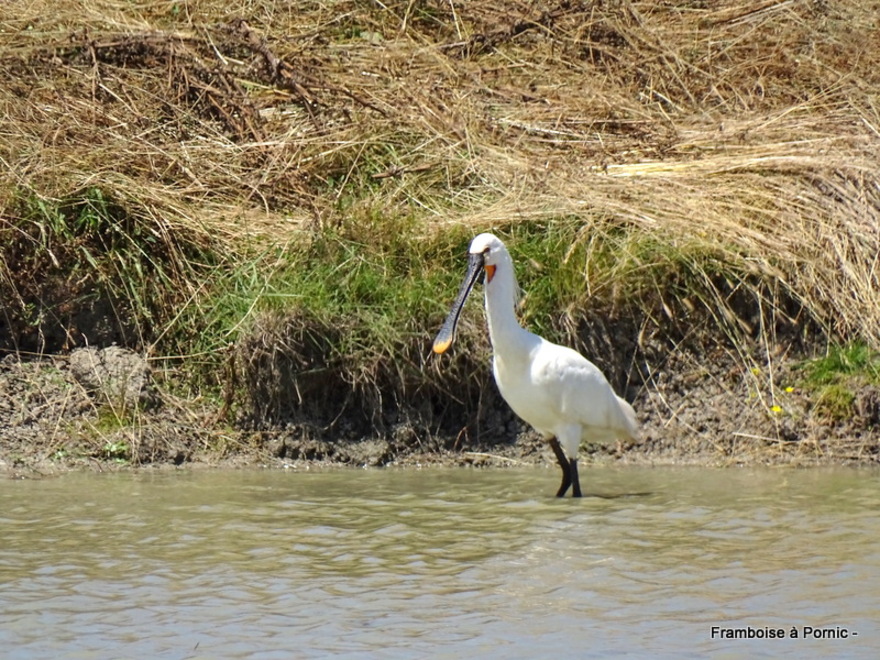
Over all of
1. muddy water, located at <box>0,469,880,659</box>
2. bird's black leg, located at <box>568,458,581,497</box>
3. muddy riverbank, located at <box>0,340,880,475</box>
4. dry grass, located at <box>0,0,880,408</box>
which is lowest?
muddy water, located at <box>0,469,880,659</box>

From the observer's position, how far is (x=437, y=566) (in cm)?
512

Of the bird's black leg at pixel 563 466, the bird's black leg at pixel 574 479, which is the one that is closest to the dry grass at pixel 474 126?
the bird's black leg at pixel 563 466

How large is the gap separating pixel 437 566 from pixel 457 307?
6.74ft

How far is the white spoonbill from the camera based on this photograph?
664 cm

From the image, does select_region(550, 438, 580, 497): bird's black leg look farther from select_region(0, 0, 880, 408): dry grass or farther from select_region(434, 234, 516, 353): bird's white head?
select_region(0, 0, 880, 408): dry grass

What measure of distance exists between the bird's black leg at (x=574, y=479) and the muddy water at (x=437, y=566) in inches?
4.8

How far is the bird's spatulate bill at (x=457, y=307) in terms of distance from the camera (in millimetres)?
6762

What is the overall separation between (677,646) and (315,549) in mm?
1714

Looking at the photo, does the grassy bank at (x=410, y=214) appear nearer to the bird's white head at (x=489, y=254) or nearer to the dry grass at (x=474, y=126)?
the dry grass at (x=474, y=126)

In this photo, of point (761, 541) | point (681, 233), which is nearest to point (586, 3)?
point (681, 233)

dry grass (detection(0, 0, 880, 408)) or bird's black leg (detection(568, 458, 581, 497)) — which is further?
dry grass (detection(0, 0, 880, 408))

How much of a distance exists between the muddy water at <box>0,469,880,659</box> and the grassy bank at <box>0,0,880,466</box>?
69 cm

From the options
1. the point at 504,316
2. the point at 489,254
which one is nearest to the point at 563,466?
the point at 504,316

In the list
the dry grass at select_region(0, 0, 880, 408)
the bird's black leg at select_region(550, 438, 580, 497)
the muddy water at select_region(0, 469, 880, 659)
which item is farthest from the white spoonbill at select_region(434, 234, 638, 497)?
the dry grass at select_region(0, 0, 880, 408)
